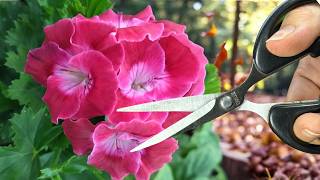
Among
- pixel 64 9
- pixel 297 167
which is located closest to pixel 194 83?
pixel 64 9

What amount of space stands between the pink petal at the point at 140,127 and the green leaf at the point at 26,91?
0.41 feet

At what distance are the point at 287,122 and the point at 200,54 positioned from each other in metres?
0.10

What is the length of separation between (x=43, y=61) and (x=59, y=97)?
39 millimetres

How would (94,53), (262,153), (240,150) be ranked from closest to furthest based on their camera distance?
(94,53) → (262,153) → (240,150)

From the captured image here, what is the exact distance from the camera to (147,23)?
1.71ft

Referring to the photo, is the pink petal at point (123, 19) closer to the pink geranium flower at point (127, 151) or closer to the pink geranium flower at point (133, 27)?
the pink geranium flower at point (133, 27)

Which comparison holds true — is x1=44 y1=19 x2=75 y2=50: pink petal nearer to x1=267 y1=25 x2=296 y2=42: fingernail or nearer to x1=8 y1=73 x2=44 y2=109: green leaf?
x1=8 y1=73 x2=44 y2=109: green leaf

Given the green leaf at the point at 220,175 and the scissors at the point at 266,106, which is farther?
the green leaf at the point at 220,175

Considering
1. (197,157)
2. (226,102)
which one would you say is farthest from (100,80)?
(197,157)

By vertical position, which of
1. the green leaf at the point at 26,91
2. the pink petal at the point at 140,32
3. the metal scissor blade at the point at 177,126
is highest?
the pink petal at the point at 140,32

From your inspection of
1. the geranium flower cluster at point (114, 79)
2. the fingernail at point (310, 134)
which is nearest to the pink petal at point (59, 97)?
the geranium flower cluster at point (114, 79)

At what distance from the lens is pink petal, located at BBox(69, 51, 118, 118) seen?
1.62 ft

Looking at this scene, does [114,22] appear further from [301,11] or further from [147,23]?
[301,11]

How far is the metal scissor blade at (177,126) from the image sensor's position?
50 cm
